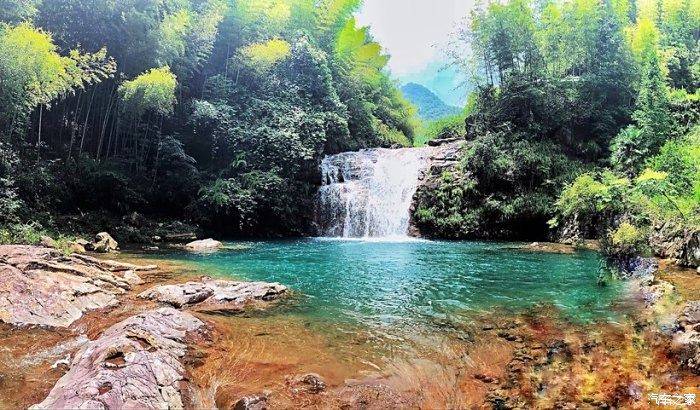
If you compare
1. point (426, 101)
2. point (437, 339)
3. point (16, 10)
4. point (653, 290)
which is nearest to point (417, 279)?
point (437, 339)

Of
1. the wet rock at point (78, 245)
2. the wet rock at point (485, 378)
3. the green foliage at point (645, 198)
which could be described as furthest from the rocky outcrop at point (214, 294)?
the green foliage at point (645, 198)

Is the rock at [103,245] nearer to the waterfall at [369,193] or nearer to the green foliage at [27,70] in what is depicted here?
the green foliage at [27,70]

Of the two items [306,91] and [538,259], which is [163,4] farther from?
[538,259]

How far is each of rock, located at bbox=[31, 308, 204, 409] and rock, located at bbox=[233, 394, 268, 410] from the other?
36 centimetres

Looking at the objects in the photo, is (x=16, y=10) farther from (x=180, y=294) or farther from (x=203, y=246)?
(x=180, y=294)

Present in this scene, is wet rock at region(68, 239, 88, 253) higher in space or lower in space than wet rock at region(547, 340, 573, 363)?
higher

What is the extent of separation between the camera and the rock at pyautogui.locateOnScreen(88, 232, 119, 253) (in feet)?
39.2

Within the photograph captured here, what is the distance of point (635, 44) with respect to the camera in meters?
19.3

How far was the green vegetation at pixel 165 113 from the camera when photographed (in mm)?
13086

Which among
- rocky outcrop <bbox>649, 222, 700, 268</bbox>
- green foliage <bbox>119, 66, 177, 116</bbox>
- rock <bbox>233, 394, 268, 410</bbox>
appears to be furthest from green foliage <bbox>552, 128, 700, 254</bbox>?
green foliage <bbox>119, 66, 177, 116</bbox>

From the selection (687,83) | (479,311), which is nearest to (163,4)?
(479,311)

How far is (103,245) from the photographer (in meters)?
12.1

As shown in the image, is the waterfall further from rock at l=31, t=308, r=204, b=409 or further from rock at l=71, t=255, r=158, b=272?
rock at l=31, t=308, r=204, b=409

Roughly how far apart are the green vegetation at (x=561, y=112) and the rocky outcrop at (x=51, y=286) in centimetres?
1226
